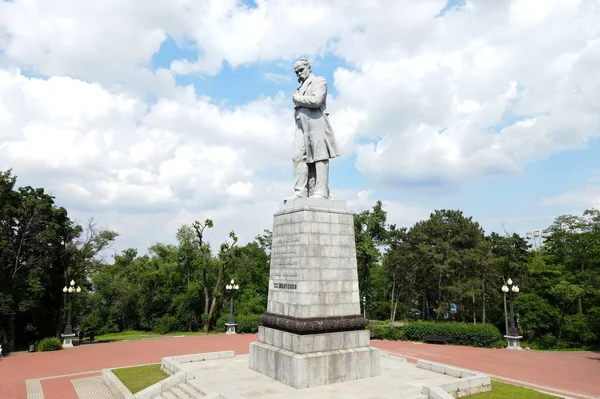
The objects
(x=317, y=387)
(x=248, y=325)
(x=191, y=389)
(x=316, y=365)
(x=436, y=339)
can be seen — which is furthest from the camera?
(x=248, y=325)

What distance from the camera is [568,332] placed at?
25.2m

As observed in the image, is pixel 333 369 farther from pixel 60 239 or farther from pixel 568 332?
pixel 568 332

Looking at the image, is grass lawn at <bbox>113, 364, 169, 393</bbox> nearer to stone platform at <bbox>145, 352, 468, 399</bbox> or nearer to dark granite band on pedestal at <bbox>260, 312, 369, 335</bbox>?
stone platform at <bbox>145, 352, 468, 399</bbox>

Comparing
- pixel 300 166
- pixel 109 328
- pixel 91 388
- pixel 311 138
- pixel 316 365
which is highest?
pixel 311 138

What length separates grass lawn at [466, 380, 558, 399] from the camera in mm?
9531

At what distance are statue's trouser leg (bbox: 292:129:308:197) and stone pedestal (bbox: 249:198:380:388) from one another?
1.81ft

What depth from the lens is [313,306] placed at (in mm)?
9727

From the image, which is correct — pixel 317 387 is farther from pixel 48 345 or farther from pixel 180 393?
pixel 48 345

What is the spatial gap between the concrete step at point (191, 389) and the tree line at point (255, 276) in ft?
46.9

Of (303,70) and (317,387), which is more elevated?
(303,70)

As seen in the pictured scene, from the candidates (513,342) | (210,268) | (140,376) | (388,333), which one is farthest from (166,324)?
(513,342)

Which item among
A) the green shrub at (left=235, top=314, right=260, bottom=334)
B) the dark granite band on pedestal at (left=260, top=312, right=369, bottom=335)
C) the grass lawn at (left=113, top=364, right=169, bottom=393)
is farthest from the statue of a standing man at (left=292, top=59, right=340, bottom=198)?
the green shrub at (left=235, top=314, right=260, bottom=334)

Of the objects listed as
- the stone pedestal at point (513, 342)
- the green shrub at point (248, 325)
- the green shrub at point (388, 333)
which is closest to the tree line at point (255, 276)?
the green shrub at point (248, 325)

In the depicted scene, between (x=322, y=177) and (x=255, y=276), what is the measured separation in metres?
26.8
